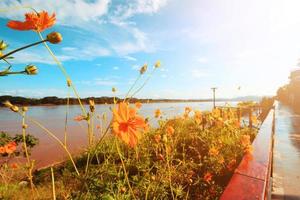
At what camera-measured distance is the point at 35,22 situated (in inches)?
26.8

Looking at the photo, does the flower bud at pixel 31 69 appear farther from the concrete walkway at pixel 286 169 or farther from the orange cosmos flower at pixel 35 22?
the concrete walkway at pixel 286 169

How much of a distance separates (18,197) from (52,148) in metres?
5.07

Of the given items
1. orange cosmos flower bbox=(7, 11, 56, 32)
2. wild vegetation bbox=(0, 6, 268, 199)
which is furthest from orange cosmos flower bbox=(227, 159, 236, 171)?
orange cosmos flower bbox=(7, 11, 56, 32)

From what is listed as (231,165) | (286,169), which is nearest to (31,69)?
(231,165)

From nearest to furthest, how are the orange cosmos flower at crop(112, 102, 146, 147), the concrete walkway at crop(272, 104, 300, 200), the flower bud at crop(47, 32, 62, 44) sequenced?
A: the flower bud at crop(47, 32, 62, 44) → the orange cosmos flower at crop(112, 102, 146, 147) → the concrete walkway at crop(272, 104, 300, 200)

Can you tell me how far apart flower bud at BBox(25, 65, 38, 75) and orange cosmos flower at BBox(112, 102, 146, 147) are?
1.04 feet

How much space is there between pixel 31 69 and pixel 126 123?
16.1 inches

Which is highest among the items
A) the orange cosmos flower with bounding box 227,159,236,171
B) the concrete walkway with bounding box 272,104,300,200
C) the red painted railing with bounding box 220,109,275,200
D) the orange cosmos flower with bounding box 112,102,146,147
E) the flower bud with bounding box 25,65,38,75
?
the flower bud with bounding box 25,65,38,75

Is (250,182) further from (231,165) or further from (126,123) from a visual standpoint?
(231,165)

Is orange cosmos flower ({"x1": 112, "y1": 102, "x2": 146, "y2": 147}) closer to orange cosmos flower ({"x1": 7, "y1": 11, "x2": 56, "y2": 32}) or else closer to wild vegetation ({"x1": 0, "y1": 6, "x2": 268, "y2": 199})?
wild vegetation ({"x1": 0, "y1": 6, "x2": 268, "y2": 199})

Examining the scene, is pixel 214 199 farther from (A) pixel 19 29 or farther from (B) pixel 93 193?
(A) pixel 19 29

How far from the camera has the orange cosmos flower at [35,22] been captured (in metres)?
0.63

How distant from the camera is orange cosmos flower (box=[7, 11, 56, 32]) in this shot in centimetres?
63

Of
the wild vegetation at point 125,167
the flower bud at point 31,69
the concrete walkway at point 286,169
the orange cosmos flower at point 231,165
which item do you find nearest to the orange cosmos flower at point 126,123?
the wild vegetation at point 125,167
